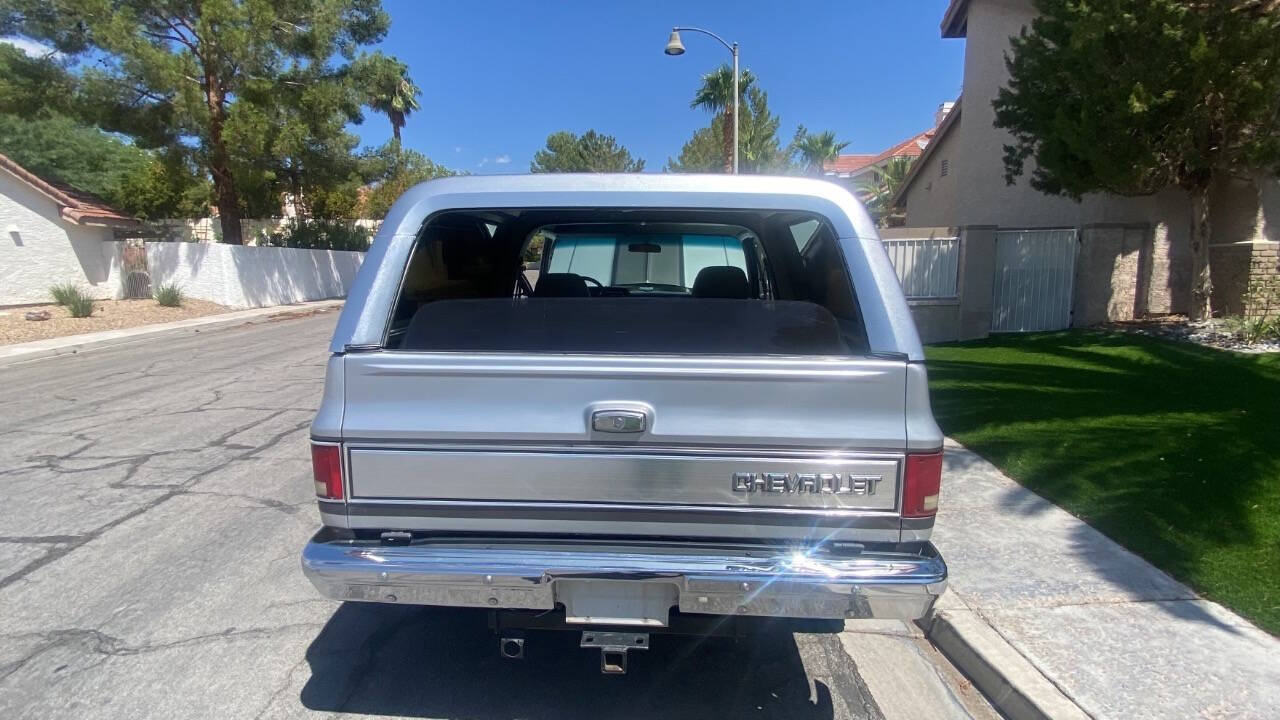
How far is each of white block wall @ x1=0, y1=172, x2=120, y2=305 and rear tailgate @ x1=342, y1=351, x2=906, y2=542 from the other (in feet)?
79.1

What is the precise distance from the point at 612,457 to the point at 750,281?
2675 mm

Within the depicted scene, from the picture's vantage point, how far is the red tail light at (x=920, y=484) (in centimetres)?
260

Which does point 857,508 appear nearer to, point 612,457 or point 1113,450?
point 612,457

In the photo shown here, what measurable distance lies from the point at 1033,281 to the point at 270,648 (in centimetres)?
1321

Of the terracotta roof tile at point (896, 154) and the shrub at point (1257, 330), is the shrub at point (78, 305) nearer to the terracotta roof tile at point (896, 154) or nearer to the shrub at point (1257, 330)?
the shrub at point (1257, 330)

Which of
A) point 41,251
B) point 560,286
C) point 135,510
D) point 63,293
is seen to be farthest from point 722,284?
point 41,251

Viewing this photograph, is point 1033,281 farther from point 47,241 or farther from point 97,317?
point 47,241

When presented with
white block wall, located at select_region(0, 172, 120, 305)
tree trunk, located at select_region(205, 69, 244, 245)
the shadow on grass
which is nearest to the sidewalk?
the shadow on grass

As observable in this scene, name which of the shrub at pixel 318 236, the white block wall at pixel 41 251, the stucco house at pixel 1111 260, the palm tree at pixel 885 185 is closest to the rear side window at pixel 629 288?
the stucco house at pixel 1111 260

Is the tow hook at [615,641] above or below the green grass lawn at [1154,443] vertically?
above

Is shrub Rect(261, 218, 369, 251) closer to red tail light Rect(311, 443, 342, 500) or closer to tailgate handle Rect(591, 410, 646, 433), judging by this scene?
red tail light Rect(311, 443, 342, 500)

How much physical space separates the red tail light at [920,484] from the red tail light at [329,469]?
190cm

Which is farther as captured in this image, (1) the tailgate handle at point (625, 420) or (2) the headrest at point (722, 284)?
(2) the headrest at point (722, 284)

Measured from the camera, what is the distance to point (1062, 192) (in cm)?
1352
